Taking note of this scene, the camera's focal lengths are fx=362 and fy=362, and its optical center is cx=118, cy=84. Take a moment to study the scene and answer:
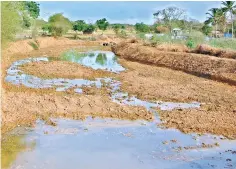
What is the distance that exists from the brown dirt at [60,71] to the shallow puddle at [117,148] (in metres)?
10.1

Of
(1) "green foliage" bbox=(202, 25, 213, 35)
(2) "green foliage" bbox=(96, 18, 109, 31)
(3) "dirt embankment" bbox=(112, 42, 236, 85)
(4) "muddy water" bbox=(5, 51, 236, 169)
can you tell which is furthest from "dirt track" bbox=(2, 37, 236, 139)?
(2) "green foliage" bbox=(96, 18, 109, 31)

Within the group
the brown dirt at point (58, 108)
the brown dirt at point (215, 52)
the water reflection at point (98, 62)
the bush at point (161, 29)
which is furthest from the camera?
the bush at point (161, 29)

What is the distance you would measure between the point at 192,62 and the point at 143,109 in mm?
13844

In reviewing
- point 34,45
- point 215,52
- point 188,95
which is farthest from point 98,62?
point 188,95

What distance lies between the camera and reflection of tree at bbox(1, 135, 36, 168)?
948 cm

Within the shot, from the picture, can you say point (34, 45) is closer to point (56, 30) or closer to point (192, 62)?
point (56, 30)

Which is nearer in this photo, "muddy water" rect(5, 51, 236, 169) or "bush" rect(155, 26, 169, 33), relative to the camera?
"muddy water" rect(5, 51, 236, 169)

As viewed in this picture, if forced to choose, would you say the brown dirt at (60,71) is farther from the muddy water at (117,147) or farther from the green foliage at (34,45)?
the green foliage at (34,45)

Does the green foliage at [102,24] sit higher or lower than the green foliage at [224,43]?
higher

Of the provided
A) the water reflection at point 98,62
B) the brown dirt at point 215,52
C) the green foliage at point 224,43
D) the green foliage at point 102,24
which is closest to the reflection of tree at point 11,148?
the water reflection at point 98,62

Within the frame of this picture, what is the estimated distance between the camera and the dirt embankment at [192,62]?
75.5ft

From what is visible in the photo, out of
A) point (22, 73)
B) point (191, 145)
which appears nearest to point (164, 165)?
point (191, 145)

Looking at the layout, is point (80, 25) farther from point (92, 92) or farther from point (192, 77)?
point (92, 92)

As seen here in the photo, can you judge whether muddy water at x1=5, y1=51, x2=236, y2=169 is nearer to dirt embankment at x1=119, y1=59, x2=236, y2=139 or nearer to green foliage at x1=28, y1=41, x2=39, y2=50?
dirt embankment at x1=119, y1=59, x2=236, y2=139
